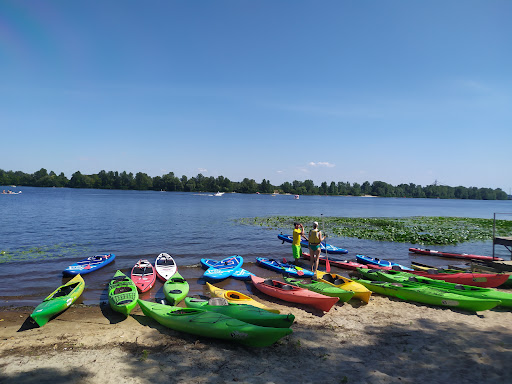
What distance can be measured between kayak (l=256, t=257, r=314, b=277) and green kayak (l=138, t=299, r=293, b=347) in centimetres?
675

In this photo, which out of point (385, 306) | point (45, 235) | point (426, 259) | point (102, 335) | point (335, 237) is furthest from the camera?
point (335, 237)

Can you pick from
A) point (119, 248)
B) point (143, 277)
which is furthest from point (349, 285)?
point (119, 248)

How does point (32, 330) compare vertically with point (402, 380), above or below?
below

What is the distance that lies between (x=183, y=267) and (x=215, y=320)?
29.2 ft

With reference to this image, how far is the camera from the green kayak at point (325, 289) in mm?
9586

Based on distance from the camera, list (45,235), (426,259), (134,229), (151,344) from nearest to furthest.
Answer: (151,344) → (426,259) → (45,235) → (134,229)

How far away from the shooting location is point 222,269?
549 inches

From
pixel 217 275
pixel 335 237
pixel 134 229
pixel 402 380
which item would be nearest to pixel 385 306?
pixel 402 380

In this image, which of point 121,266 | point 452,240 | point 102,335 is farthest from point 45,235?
point 452,240

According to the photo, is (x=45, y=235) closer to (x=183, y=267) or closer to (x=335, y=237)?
(x=183, y=267)

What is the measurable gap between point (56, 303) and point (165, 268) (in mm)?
5287

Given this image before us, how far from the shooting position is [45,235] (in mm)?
23422

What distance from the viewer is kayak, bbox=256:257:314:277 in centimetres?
1357

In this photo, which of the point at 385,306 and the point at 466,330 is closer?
the point at 466,330
